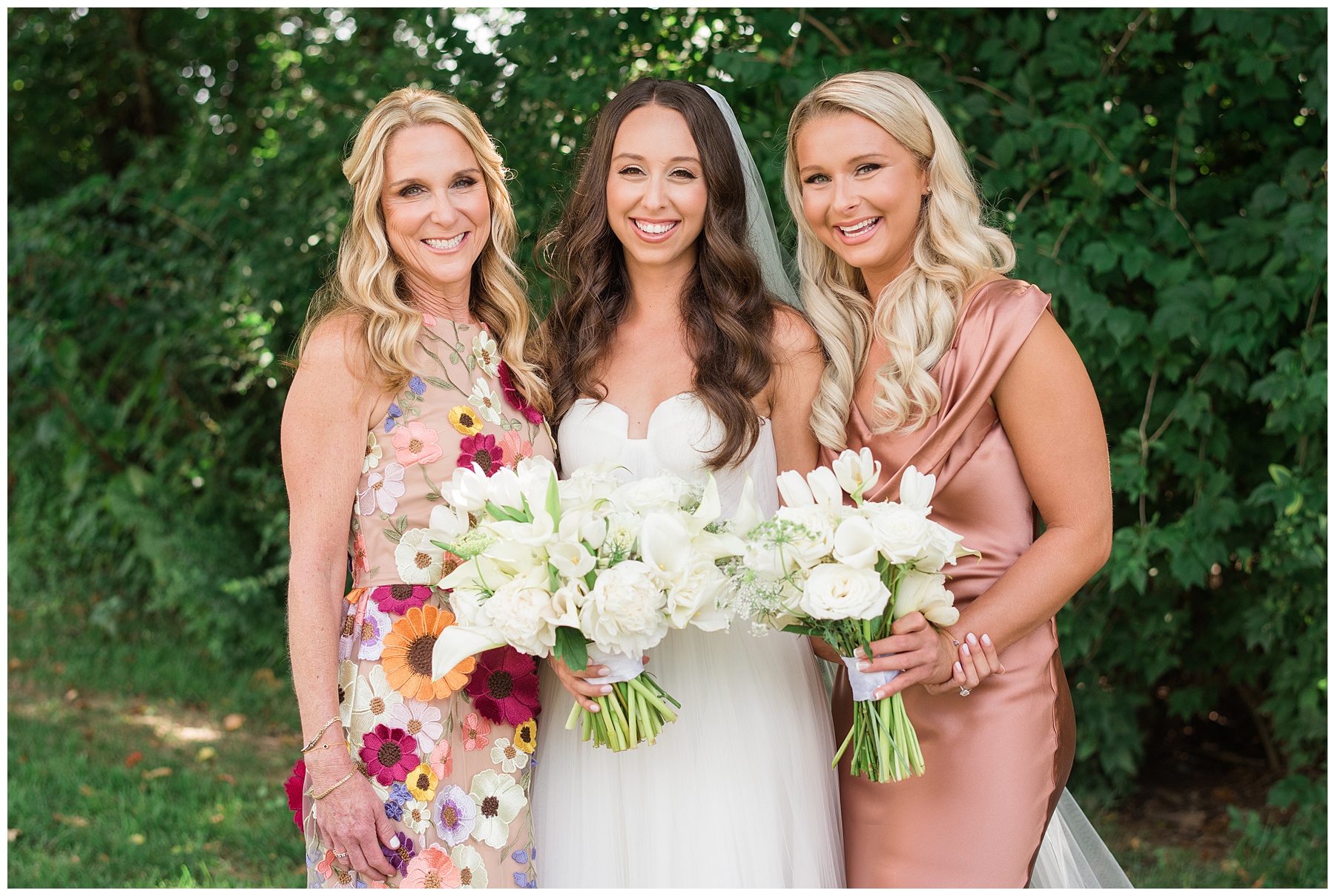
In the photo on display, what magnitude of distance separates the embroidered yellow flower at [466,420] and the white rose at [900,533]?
99 centimetres

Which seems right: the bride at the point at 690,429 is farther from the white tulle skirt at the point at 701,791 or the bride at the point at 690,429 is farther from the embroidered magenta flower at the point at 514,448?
the embroidered magenta flower at the point at 514,448

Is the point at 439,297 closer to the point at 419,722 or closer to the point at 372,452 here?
the point at 372,452

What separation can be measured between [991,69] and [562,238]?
201cm

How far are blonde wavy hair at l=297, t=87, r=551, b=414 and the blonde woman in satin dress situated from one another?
792 mm

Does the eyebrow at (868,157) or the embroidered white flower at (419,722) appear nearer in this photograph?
the embroidered white flower at (419,722)

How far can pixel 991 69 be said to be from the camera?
13.2 feet

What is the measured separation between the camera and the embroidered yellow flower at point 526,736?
247cm

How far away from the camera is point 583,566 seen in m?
1.94

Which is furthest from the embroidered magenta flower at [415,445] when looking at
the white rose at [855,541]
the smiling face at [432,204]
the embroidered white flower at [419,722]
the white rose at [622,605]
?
the white rose at [855,541]

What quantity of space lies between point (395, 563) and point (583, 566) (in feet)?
2.20

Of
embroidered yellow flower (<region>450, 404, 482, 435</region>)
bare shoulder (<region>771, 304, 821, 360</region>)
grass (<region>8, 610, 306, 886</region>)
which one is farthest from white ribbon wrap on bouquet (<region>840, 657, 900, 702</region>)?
grass (<region>8, 610, 306, 886</region>)

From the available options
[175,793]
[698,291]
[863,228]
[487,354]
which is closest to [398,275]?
[487,354]

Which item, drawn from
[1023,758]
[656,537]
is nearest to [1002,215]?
[1023,758]

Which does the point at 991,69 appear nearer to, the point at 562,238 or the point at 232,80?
the point at 562,238
